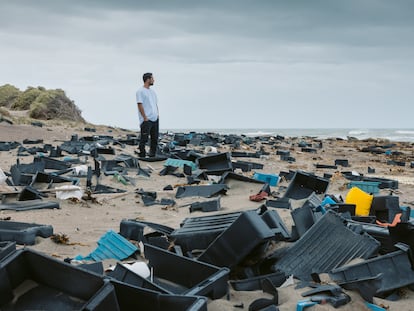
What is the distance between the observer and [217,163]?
798 centimetres

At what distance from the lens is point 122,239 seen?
11.9ft

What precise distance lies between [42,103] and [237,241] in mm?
27215

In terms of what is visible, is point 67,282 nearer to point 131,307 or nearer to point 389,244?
point 131,307

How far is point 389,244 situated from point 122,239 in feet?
6.33

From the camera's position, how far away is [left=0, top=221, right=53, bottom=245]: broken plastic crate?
3.56 m

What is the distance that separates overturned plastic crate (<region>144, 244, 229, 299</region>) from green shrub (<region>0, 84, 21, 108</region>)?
34.0m

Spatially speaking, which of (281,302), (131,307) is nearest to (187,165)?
(281,302)

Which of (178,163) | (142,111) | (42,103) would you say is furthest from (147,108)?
(42,103)

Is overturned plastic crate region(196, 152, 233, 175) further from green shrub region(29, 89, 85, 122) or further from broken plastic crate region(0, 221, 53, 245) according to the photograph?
green shrub region(29, 89, 85, 122)

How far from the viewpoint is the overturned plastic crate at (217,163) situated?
783 centimetres

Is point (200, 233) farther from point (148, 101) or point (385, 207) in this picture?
point (148, 101)

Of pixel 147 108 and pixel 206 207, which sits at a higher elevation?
pixel 147 108

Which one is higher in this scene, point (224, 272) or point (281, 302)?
point (224, 272)

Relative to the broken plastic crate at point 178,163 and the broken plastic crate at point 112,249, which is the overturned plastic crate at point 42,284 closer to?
the broken plastic crate at point 112,249
